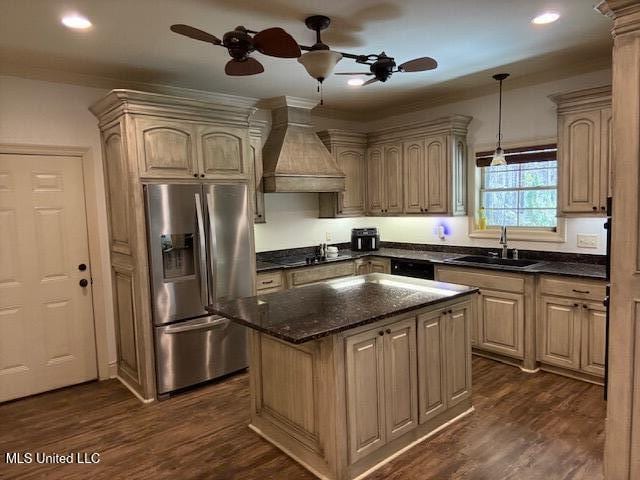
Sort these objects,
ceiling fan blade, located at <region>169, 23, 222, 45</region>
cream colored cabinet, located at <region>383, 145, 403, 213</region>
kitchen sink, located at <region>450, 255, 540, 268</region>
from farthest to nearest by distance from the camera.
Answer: cream colored cabinet, located at <region>383, 145, 403, 213</region> → kitchen sink, located at <region>450, 255, 540, 268</region> → ceiling fan blade, located at <region>169, 23, 222, 45</region>

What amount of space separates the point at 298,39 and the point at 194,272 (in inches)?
78.8

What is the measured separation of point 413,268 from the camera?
15.4 feet

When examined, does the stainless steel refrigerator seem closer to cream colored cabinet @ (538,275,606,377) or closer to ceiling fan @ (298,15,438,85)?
ceiling fan @ (298,15,438,85)

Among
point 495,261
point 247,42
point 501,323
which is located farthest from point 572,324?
point 247,42

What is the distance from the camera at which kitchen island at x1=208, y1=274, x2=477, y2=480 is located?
7.52ft

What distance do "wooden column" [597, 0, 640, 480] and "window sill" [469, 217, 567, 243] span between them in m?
2.44

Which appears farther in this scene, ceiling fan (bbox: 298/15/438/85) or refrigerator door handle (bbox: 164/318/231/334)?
refrigerator door handle (bbox: 164/318/231/334)

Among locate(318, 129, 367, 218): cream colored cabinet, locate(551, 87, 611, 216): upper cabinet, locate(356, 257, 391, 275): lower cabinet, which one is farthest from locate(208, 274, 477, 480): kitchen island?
locate(318, 129, 367, 218): cream colored cabinet

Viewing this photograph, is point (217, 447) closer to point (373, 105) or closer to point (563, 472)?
point (563, 472)

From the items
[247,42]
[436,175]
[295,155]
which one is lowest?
[436,175]

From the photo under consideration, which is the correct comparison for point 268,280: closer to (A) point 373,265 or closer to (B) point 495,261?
(A) point 373,265

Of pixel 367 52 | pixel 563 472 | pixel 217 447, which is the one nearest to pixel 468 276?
pixel 563 472

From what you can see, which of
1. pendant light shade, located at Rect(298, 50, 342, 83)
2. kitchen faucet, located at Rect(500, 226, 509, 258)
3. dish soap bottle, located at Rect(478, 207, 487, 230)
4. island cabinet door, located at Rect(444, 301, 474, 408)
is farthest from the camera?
dish soap bottle, located at Rect(478, 207, 487, 230)

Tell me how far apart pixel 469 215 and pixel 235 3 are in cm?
337
